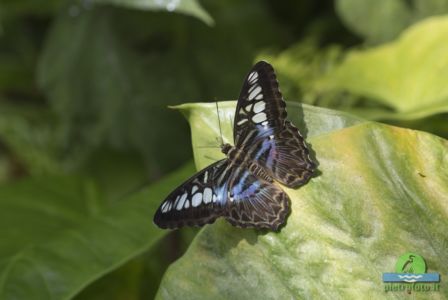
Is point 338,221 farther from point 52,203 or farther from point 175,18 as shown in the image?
point 175,18

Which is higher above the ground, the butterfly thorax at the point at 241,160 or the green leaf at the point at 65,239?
the butterfly thorax at the point at 241,160

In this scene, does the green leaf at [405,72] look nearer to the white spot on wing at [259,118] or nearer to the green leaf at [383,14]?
the green leaf at [383,14]

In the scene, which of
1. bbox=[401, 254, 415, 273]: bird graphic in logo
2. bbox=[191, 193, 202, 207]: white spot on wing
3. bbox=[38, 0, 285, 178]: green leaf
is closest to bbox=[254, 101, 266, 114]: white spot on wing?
bbox=[191, 193, 202, 207]: white spot on wing

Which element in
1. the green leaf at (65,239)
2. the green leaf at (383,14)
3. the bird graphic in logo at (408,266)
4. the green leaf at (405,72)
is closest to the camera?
the bird graphic in logo at (408,266)

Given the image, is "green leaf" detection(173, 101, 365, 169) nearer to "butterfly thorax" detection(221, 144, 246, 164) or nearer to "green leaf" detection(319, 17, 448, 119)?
"butterfly thorax" detection(221, 144, 246, 164)

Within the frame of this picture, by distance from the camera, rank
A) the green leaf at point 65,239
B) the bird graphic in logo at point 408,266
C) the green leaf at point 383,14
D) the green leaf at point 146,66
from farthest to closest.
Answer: the green leaf at point 146,66 < the green leaf at point 383,14 < the green leaf at point 65,239 < the bird graphic in logo at point 408,266

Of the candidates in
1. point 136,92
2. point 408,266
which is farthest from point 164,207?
point 136,92

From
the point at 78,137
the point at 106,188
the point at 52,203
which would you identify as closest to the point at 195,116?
the point at 52,203

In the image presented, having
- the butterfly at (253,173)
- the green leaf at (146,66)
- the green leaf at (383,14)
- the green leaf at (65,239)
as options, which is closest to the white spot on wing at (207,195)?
the butterfly at (253,173)
